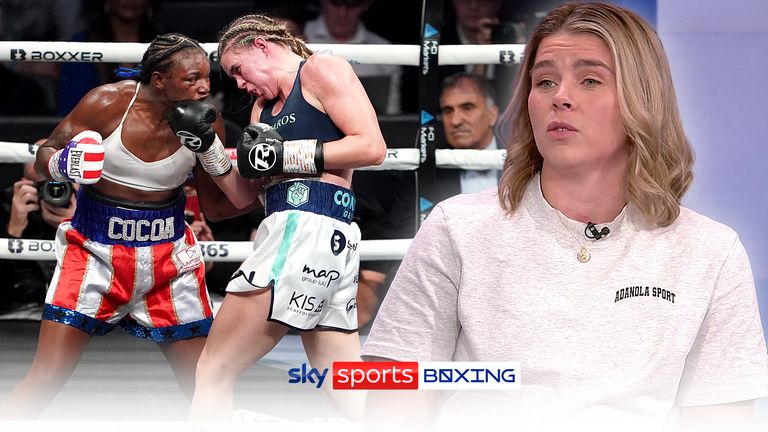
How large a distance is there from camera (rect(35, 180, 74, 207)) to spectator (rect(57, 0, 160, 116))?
17cm

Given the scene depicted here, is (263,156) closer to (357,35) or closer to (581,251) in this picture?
(357,35)

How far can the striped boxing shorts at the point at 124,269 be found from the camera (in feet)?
6.59

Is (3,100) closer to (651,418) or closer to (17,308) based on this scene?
(17,308)

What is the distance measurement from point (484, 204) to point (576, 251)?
0.11 metres

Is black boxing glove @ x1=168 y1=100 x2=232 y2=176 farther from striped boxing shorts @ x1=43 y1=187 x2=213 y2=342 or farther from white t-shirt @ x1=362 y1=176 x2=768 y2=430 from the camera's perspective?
white t-shirt @ x1=362 y1=176 x2=768 y2=430

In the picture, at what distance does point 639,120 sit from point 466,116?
156 centimetres

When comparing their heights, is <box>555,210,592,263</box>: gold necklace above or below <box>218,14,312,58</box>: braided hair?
below

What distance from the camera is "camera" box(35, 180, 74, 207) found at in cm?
230

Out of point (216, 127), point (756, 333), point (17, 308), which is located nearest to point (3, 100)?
point (17, 308)

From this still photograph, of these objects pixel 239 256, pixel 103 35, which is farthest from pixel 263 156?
pixel 103 35

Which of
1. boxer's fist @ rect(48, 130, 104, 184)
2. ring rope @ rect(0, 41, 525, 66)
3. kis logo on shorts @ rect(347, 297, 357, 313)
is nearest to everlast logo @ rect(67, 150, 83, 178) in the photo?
boxer's fist @ rect(48, 130, 104, 184)

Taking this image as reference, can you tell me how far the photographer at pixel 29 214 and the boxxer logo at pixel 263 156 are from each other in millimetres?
686

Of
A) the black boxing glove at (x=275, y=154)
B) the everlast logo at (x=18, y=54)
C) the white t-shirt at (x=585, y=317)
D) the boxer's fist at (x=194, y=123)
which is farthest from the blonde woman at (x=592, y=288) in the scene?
the everlast logo at (x=18, y=54)

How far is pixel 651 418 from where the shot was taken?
98 centimetres
